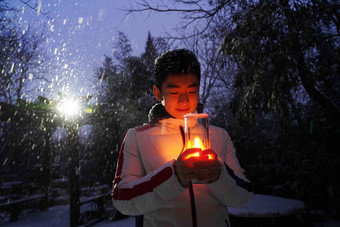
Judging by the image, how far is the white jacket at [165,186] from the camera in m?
1.21

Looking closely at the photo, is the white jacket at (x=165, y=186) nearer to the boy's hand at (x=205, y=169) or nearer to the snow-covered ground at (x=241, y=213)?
Result: the boy's hand at (x=205, y=169)

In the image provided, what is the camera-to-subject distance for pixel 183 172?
111cm

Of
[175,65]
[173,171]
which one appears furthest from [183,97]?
[173,171]

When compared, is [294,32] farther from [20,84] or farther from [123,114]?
[20,84]

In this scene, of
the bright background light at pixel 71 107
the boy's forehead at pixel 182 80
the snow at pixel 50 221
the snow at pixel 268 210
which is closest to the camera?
the boy's forehead at pixel 182 80

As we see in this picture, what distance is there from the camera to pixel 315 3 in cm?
477

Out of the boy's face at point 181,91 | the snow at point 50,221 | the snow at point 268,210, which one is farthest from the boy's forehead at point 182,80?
the snow at point 50,221

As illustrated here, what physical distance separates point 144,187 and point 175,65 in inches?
31.0

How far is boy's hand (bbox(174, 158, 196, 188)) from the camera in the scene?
1086 mm

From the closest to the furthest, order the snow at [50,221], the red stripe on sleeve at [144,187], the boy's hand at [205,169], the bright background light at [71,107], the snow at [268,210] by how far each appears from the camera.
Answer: the boy's hand at [205,169] < the red stripe on sleeve at [144,187] < the snow at [268,210] < the bright background light at [71,107] < the snow at [50,221]

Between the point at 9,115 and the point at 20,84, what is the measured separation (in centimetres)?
1172

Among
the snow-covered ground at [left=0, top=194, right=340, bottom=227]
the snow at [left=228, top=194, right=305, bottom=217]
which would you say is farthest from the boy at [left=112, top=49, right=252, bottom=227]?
the snow-covered ground at [left=0, top=194, right=340, bottom=227]

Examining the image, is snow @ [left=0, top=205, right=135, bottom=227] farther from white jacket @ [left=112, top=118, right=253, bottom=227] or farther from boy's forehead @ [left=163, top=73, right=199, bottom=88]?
boy's forehead @ [left=163, top=73, right=199, bottom=88]

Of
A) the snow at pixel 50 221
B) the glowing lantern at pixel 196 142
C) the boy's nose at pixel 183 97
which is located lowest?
the snow at pixel 50 221
